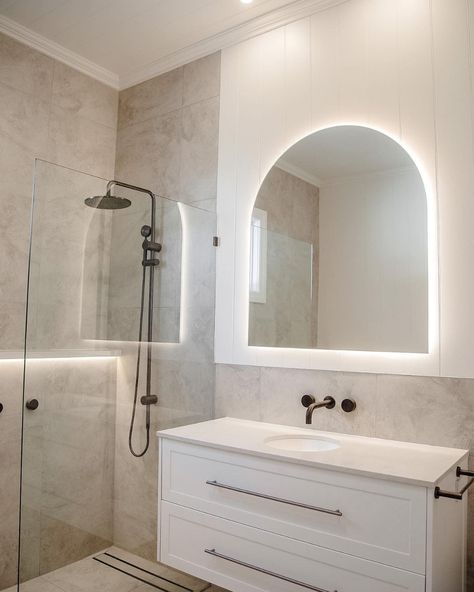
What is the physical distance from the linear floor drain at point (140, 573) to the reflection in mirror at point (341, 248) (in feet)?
3.68

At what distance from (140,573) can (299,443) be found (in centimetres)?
92

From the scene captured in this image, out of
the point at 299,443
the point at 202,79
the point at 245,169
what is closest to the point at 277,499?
the point at 299,443

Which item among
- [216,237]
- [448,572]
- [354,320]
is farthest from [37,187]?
[448,572]

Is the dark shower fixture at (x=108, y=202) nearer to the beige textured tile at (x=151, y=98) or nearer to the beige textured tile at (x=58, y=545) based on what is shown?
the beige textured tile at (x=151, y=98)

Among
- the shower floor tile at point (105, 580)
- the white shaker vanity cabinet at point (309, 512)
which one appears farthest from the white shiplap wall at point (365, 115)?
the shower floor tile at point (105, 580)

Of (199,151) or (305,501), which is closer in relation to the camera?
(305,501)

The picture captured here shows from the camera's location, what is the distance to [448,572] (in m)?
1.52

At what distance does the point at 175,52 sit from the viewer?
2791 millimetres

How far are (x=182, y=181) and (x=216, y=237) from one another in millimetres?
440

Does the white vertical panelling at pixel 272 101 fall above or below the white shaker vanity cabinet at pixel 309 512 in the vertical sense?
above

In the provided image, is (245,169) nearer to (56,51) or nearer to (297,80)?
(297,80)

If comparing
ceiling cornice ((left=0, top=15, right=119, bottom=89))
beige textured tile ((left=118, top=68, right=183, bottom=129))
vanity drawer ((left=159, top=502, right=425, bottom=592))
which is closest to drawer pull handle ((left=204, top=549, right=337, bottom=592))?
vanity drawer ((left=159, top=502, right=425, bottom=592))

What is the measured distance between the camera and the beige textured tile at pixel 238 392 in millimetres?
2354

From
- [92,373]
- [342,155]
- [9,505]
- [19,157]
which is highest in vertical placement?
[19,157]
